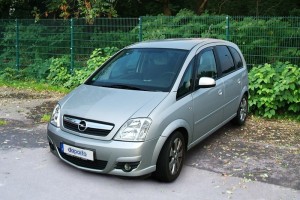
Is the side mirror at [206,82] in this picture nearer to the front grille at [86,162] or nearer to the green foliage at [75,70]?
the front grille at [86,162]

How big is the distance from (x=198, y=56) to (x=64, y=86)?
20.2 feet

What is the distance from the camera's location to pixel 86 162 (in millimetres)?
4680

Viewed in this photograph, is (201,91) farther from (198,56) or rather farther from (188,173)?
(188,173)

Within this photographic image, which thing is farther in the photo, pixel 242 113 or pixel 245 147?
pixel 242 113

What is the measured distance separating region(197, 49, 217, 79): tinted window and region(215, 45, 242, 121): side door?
21 centimetres

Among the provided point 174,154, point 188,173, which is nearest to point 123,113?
point 174,154

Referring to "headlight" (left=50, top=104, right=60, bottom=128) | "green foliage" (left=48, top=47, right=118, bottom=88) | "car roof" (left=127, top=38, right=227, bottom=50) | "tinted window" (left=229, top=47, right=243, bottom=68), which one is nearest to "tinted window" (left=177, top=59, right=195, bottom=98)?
"car roof" (left=127, top=38, right=227, bottom=50)

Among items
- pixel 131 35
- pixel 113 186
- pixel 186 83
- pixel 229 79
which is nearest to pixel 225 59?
pixel 229 79

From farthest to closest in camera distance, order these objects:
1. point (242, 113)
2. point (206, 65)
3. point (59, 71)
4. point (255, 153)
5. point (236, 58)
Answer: point (59, 71)
point (242, 113)
point (236, 58)
point (255, 153)
point (206, 65)

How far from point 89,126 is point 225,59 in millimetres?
2877

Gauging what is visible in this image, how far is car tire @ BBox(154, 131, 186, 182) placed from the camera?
182 inches

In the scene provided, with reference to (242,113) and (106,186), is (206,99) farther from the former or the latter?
(242,113)

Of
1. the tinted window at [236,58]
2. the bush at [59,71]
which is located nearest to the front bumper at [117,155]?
the tinted window at [236,58]

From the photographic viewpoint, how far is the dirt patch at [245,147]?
519 cm
